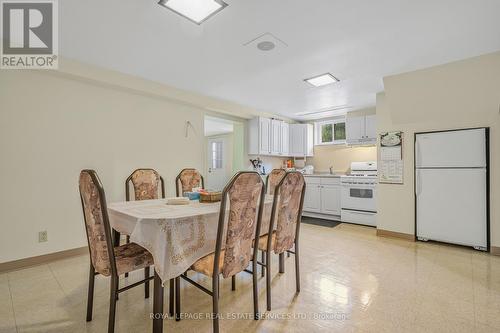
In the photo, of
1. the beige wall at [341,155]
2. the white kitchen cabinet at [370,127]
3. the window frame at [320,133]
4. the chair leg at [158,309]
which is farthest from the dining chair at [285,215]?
the window frame at [320,133]

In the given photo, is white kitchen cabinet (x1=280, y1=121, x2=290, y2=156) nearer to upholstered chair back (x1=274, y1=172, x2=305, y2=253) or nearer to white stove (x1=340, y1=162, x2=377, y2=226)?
white stove (x1=340, y1=162, x2=377, y2=226)

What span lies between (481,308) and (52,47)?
4.52 m

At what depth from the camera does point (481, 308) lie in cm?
191

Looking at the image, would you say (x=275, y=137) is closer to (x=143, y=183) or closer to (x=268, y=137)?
(x=268, y=137)

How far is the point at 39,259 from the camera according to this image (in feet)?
9.08

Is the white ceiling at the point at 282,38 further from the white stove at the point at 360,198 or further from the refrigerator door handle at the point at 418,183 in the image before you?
the white stove at the point at 360,198

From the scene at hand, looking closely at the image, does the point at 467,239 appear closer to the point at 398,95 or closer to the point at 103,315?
the point at 398,95

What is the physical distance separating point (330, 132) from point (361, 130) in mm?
→ 1035

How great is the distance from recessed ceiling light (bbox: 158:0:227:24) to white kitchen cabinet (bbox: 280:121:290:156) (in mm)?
4009

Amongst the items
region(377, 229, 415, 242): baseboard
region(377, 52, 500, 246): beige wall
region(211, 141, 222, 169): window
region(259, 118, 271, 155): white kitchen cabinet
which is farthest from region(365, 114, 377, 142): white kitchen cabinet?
region(211, 141, 222, 169): window

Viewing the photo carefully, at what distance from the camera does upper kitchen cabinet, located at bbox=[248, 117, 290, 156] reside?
210 inches

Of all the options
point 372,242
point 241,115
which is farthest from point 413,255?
point 241,115

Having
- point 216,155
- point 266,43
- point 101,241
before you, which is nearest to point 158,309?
point 101,241

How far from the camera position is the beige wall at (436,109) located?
9.60 feet
